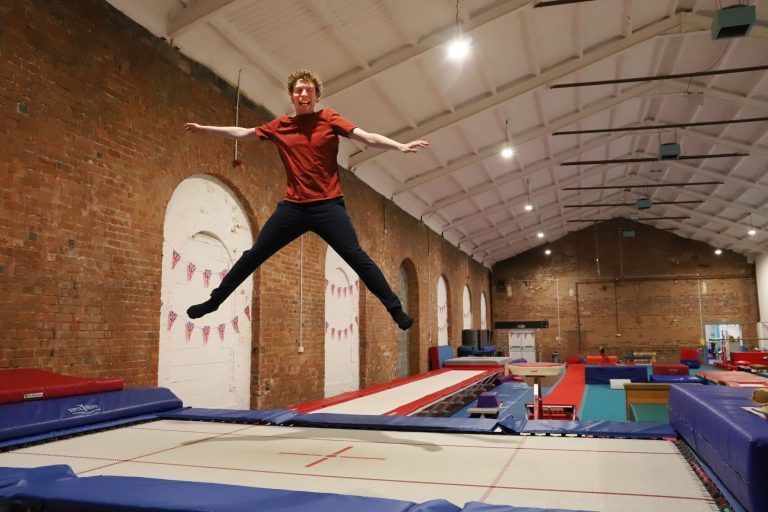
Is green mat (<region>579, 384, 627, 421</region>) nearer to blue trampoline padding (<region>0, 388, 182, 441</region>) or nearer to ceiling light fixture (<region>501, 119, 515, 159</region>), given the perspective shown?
ceiling light fixture (<region>501, 119, 515, 159</region>)

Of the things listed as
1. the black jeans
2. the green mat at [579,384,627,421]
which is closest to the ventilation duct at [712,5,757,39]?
the green mat at [579,384,627,421]

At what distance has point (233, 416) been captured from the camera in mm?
3771

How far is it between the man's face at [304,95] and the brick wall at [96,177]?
2410 mm

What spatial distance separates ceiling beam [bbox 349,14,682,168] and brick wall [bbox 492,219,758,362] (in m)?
15.4

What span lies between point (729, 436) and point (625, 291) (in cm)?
2266

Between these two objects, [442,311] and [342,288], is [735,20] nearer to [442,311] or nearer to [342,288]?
[342,288]

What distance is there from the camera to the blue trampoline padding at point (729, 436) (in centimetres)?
171

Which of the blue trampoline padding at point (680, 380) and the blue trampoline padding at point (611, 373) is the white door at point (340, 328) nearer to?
the blue trampoline padding at point (680, 380)

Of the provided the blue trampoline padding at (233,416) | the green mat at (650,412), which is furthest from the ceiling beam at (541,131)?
the blue trampoline padding at (233,416)

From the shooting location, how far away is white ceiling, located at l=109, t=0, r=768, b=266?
6559 millimetres

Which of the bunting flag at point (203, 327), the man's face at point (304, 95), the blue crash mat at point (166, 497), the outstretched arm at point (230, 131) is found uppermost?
the man's face at point (304, 95)

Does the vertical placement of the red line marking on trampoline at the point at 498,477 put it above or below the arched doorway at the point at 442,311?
below

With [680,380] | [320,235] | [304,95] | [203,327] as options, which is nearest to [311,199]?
[320,235]

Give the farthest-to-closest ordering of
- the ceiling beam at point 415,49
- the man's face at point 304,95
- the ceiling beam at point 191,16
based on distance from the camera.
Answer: the ceiling beam at point 415,49, the ceiling beam at point 191,16, the man's face at point 304,95
